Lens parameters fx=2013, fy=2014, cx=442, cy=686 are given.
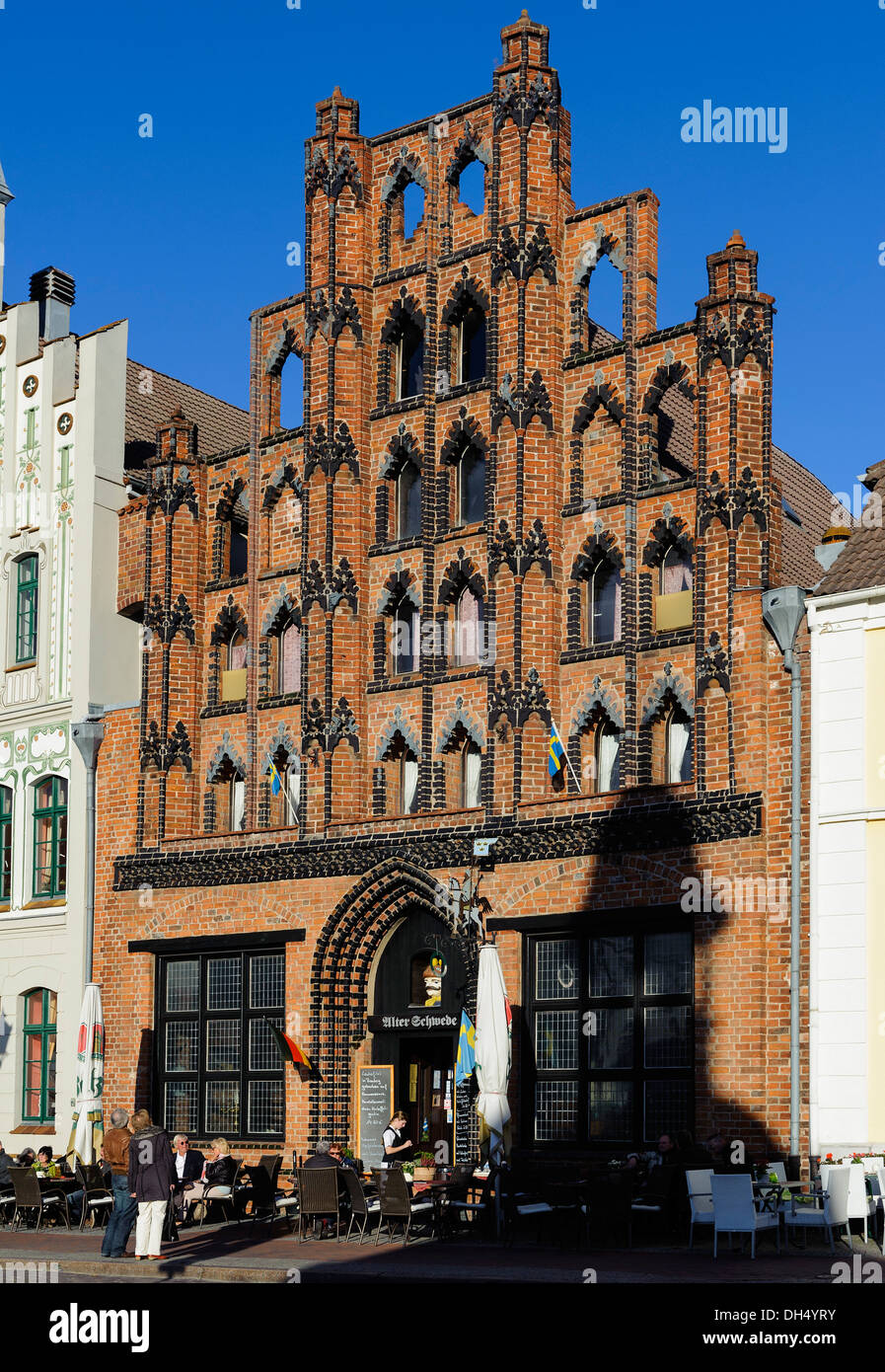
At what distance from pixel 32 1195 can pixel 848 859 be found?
10950mm

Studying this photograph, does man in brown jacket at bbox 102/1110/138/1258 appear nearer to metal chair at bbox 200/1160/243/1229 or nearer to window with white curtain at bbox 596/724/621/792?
metal chair at bbox 200/1160/243/1229

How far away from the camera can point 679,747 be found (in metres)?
25.0

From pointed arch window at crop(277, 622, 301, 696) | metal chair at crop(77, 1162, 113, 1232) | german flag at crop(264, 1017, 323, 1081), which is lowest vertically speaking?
metal chair at crop(77, 1162, 113, 1232)

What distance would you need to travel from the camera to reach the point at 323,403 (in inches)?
1140

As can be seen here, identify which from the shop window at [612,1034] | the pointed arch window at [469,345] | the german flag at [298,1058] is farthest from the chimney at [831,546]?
the german flag at [298,1058]

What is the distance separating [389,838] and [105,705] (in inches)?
267

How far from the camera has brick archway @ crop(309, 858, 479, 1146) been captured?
89.6 ft

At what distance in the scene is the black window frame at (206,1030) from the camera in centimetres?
2847

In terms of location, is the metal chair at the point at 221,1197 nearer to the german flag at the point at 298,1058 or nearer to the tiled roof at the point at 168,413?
the german flag at the point at 298,1058

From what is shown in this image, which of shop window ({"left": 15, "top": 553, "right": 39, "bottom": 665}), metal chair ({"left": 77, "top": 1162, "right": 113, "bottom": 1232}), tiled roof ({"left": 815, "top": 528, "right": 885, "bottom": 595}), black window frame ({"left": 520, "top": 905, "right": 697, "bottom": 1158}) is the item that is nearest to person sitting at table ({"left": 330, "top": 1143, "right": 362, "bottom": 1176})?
black window frame ({"left": 520, "top": 905, "right": 697, "bottom": 1158})

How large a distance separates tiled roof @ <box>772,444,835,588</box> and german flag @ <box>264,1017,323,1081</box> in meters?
9.14

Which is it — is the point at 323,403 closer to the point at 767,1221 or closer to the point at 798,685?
the point at 798,685

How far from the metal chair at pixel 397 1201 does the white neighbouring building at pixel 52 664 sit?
32.7ft

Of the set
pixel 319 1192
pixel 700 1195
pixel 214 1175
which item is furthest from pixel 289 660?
pixel 700 1195
